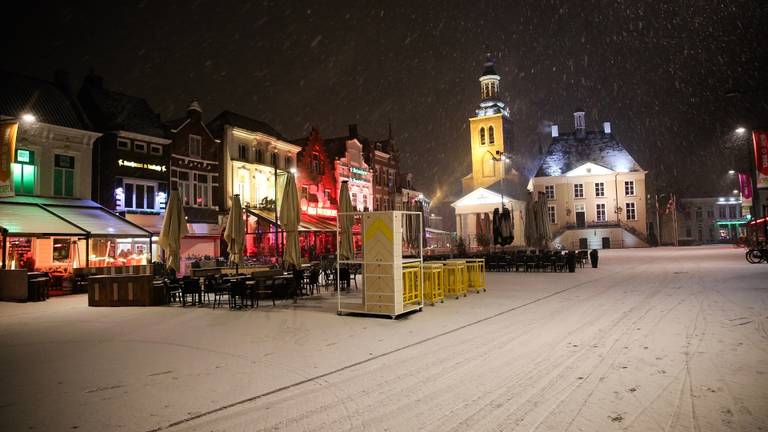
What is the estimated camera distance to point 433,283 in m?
13.1

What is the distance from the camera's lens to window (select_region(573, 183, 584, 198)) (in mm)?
59219

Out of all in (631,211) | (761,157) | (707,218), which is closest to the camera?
(761,157)

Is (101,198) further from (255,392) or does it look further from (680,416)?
(680,416)

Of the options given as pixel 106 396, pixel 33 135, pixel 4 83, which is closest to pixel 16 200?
pixel 33 135

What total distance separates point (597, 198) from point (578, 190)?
2344 millimetres

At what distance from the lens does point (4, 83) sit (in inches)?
873

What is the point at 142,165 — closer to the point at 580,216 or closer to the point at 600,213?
the point at 580,216

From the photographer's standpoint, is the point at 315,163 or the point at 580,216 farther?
the point at 580,216

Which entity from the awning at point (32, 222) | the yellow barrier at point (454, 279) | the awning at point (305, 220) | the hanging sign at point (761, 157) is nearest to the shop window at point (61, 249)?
the awning at point (32, 222)

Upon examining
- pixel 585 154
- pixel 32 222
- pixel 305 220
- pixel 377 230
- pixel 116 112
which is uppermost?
pixel 585 154

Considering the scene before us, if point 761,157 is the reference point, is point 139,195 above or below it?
below

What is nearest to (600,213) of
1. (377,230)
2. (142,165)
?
(142,165)

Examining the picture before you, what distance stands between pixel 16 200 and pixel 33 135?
3138 millimetres

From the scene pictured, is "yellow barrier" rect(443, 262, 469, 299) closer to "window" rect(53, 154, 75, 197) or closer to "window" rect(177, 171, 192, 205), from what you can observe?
→ "window" rect(53, 154, 75, 197)
